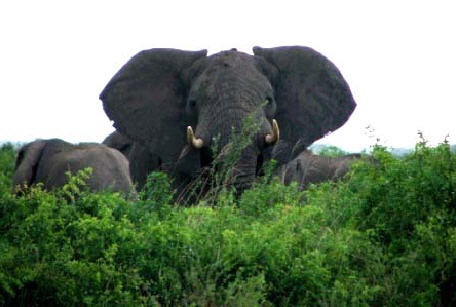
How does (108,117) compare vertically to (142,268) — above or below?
above

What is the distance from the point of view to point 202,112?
527 inches

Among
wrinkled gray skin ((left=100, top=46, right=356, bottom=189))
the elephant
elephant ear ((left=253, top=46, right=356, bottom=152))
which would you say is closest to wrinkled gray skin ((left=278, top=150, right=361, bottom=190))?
elephant ear ((left=253, top=46, right=356, bottom=152))

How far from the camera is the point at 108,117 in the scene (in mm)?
14844

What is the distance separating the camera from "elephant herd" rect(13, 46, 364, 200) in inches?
510

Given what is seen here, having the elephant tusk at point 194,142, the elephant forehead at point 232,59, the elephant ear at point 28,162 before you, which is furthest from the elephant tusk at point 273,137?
the elephant ear at point 28,162

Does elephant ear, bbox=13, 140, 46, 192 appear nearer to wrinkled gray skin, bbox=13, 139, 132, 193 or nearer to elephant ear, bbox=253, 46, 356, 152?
wrinkled gray skin, bbox=13, 139, 132, 193

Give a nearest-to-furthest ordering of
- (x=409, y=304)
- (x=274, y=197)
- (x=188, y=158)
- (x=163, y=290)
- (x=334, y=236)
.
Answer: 1. (x=163, y=290)
2. (x=409, y=304)
3. (x=334, y=236)
4. (x=274, y=197)
5. (x=188, y=158)

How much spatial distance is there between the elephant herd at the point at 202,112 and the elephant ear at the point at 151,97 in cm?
1

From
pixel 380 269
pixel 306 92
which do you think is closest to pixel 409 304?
pixel 380 269

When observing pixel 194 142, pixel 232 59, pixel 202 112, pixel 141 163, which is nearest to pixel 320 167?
pixel 141 163

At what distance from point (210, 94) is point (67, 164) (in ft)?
6.03

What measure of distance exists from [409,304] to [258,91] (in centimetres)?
680

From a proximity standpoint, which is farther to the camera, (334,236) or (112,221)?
(334,236)

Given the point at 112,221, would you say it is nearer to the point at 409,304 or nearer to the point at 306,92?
the point at 409,304
